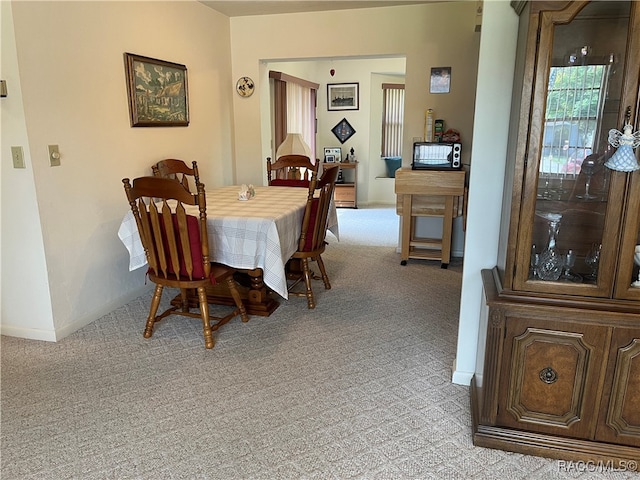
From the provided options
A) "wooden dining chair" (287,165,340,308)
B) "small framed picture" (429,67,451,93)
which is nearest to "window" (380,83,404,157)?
"small framed picture" (429,67,451,93)

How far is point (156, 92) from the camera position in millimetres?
3463

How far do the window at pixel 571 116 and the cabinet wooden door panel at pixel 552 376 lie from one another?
22.8 inches

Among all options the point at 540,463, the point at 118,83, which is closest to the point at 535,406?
the point at 540,463

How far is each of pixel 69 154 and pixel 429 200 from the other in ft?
9.53

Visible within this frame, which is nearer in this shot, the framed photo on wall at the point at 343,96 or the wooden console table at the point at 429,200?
the wooden console table at the point at 429,200

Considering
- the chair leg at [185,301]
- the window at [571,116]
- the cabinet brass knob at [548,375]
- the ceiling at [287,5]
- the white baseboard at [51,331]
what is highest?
the ceiling at [287,5]

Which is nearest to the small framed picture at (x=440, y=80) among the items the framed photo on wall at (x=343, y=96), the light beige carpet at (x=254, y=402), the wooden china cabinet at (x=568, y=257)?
the light beige carpet at (x=254, y=402)

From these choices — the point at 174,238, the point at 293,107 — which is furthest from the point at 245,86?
the point at 174,238

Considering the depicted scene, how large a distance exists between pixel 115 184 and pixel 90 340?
3.46ft

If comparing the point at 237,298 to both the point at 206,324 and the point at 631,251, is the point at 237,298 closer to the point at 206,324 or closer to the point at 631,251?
the point at 206,324

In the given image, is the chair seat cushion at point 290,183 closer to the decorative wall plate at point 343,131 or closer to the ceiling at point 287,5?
the ceiling at point 287,5

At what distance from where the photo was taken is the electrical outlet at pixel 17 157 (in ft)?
7.98

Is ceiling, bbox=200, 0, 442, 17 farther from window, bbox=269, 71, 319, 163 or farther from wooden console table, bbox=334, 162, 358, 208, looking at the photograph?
wooden console table, bbox=334, 162, 358, 208

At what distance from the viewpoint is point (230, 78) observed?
15.3ft
